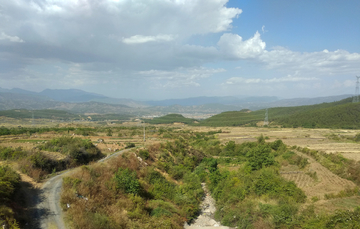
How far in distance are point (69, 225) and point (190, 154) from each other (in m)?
28.2

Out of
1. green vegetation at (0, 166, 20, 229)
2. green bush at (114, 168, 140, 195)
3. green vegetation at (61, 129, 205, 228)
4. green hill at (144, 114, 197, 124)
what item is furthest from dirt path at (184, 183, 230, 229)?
green hill at (144, 114, 197, 124)

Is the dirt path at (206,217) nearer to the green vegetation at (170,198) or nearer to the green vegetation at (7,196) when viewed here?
the green vegetation at (170,198)

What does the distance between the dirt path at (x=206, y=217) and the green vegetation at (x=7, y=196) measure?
40.9 ft

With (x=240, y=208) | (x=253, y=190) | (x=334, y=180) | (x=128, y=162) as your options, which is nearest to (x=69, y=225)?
(x=128, y=162)

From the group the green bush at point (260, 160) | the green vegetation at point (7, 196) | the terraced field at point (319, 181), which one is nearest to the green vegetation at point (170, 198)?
the terraced field at point (319, 181)

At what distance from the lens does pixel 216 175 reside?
27.4m

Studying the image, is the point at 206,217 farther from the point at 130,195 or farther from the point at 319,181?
the point at 319,181

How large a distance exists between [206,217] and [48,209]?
45.3 ft

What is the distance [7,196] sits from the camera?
36.7ft

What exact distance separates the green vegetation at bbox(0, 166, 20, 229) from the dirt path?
1247 centimetres

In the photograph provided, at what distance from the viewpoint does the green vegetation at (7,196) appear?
31.0 feet

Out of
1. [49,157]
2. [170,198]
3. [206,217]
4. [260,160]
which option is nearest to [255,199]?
[206,217]

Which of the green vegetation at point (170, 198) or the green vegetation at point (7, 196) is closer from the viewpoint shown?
the green vegetation at point (7, 196)

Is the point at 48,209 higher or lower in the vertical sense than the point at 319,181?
higher
